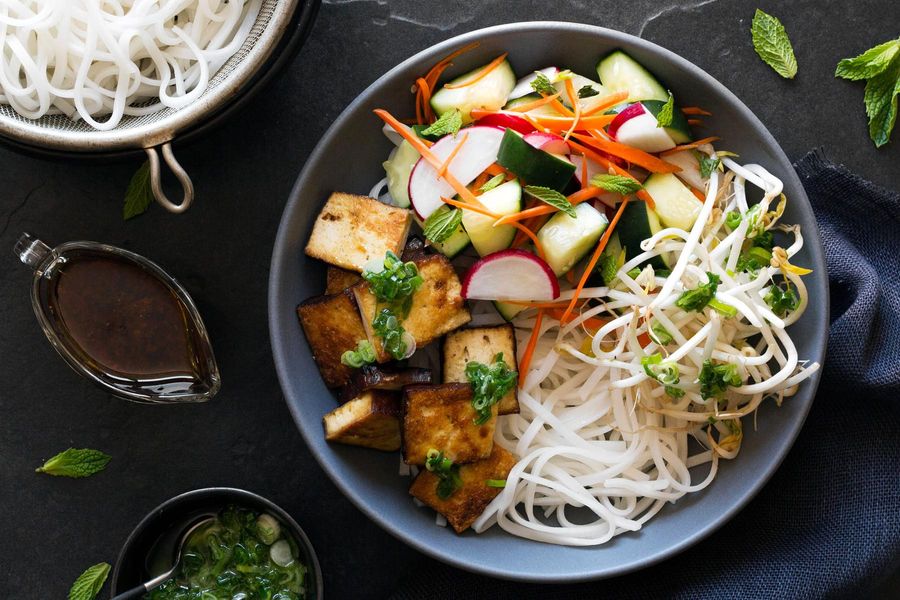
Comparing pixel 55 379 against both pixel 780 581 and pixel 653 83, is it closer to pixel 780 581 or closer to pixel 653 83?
pixel 653 83

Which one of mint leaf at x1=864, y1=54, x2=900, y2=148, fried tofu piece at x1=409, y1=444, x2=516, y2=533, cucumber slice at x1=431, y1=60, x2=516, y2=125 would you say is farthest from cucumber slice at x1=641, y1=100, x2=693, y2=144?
fried tofu piece at x1=409, y1=444, x2=516, y2=533

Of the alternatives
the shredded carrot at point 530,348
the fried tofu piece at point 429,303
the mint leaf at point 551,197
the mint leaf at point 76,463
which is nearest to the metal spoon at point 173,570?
the mint leaf at point 76,463

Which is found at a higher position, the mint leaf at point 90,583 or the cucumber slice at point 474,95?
the cucumber slice at point 474,95

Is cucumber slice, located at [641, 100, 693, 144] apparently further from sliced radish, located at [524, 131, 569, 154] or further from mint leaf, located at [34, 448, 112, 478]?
mint leaf, located at [34, 448, 112, 478]

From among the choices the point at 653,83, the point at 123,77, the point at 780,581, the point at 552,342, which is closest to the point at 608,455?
the point at 552,342

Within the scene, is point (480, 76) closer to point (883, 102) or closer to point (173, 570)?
point (883, 102)

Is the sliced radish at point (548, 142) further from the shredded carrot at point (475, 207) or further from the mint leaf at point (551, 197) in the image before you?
the shredded carrot at point (475, 207)

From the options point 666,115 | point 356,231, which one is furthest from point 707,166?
point 356,231
